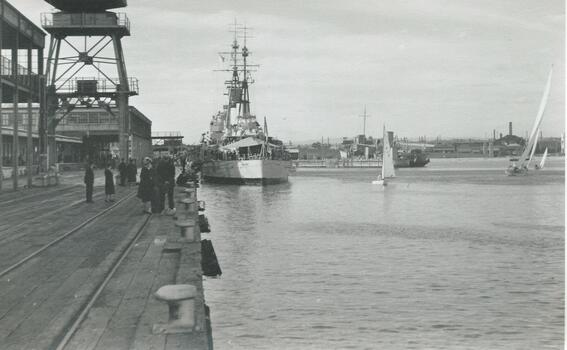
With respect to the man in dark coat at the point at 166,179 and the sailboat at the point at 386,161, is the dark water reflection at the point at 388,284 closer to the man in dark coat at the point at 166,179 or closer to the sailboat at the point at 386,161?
the man in dark coat at the point at 166,179

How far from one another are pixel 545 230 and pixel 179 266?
66.6 ft

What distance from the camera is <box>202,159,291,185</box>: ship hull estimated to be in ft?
216

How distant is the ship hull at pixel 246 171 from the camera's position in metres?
65.8

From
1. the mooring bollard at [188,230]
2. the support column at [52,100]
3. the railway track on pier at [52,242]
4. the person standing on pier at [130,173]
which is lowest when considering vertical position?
the railway track on pier at [52,242]

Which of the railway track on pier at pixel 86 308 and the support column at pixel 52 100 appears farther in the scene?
the support column at pixel 52 100

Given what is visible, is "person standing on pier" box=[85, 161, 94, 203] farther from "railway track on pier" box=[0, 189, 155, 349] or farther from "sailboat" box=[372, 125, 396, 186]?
"sailboat" box=[372, 125, 396, 186]

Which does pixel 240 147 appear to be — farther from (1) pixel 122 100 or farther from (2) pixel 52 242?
(2) pixel 52 242

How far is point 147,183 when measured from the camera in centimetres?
2091

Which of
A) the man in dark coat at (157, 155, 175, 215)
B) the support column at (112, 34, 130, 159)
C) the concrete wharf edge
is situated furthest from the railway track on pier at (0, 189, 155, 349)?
the support column at (112, 34, 130, 159)

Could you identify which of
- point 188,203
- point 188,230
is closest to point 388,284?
point 188,230

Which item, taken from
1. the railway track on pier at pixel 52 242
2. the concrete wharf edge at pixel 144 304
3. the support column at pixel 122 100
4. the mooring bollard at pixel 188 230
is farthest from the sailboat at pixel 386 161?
the concrete wharf edge at pixel 144 304

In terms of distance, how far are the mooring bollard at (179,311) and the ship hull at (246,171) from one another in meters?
58.0

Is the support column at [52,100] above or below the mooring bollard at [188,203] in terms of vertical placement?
above

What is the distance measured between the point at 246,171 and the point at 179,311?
58.9m
